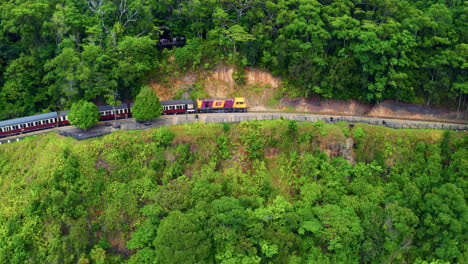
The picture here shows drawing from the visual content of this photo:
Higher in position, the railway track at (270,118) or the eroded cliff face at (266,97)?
the eroded cliff face at (266,97)

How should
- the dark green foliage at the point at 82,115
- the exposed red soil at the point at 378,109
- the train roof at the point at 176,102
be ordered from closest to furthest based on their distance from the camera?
the dark green foliage at the point at 82,115, the train roof at the point at 176,102, the exposed red soil at the point at 378,109

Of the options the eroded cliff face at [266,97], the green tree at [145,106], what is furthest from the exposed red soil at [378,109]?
the green tree at [145,106]

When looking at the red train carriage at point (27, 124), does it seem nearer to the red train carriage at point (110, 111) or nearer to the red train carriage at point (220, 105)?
the red train carriage at point (110, 111)

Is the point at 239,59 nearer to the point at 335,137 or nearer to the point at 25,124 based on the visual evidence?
the point at 335,137

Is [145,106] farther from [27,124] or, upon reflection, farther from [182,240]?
[182,240]

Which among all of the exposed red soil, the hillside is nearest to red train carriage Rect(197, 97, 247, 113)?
the hillside

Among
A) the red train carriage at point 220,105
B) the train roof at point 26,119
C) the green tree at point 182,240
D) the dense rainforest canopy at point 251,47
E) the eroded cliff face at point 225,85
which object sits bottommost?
the green tree at point 182,240
